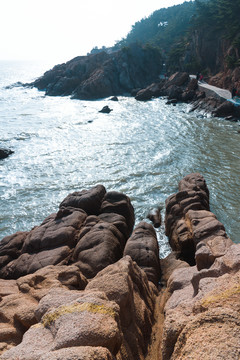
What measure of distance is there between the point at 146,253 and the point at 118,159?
15106 mm

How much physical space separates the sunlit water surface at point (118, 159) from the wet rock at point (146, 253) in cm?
212

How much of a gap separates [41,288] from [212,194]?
1333 cm

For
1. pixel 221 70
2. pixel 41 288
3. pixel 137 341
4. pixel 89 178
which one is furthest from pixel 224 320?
pixel 221 70

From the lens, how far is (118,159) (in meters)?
25.3

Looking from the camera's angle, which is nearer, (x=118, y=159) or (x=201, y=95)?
(x=118, y=159)

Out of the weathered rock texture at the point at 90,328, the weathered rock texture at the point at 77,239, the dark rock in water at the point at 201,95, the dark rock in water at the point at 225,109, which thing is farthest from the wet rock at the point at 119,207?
the dark rock in water at the point at 201,95

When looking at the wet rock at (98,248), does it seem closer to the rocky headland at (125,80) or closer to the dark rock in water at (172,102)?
the rocky headland at (125,80)

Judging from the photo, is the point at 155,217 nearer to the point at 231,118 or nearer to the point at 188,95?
the point at 231,118

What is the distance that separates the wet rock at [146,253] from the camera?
34.9 feet

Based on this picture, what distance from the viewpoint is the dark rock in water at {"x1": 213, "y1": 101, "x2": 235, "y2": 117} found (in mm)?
35125

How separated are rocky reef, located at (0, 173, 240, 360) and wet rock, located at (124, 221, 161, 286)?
4 cm

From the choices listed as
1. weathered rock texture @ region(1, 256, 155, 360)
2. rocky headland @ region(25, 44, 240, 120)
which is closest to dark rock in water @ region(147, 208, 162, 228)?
weathered rock texture @ region(1, 256, 155, 360)

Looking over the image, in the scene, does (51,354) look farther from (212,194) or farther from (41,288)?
(212,194)

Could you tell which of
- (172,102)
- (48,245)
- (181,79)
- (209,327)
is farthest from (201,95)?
(209,327)
